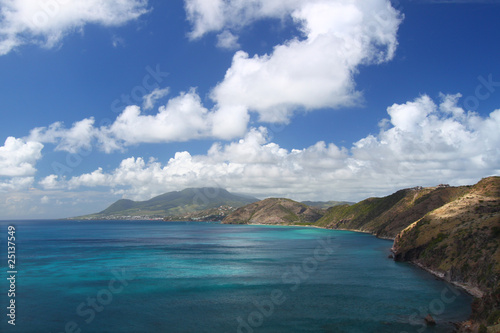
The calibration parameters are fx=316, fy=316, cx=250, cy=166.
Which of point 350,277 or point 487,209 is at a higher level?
point 487,209

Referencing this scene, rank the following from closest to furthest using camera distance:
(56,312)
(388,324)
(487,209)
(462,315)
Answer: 1. (388,324)
2. (462,315)
3. (56,312)
4. (487,209)

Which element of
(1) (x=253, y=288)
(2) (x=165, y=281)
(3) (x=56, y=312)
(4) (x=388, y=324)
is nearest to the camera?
(4) (x=388, y=324)

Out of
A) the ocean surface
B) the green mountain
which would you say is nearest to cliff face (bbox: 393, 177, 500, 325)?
the green mountain

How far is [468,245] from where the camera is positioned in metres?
→ 81.9

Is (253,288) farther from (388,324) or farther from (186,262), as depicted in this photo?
(186,262)

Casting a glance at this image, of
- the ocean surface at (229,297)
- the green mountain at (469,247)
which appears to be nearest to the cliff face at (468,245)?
the green mountain at (469,247)

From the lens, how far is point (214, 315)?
55.2 m

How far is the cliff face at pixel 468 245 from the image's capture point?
6356 centimetres

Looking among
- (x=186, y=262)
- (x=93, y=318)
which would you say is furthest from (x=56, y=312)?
(x=186, y=262)

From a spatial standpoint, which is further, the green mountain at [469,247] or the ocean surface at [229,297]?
the ocean surface at [229,297]

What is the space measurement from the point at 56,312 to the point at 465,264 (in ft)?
292

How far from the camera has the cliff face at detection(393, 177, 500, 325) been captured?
209 ft

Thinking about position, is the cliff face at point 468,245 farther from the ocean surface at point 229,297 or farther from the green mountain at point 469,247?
the ocean surface at point 229,297

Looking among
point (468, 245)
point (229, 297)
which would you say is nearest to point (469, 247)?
point (468, 245)
